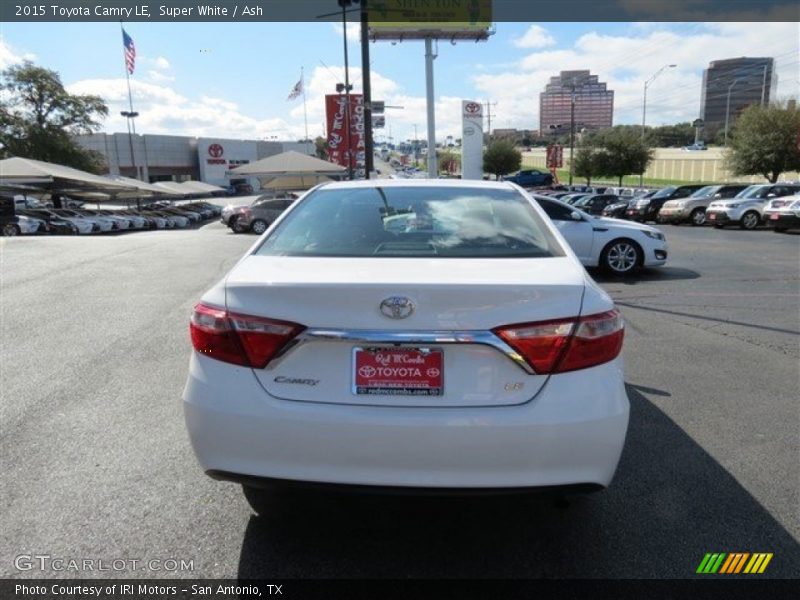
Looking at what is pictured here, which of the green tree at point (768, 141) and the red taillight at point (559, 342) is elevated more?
the green tree at point (768, 141)

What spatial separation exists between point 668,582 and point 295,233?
2.34m

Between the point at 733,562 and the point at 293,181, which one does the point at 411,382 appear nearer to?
the point at 733,562

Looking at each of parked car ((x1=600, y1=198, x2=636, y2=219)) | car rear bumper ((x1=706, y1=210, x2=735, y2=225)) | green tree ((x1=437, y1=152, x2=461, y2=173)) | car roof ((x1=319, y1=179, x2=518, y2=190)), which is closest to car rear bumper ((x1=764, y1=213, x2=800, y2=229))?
car rear bumper ((x1=706, y1=210, x2=735, y2=225))

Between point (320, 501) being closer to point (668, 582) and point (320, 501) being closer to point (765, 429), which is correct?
point (668, 582)

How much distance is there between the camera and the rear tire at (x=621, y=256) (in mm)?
11195

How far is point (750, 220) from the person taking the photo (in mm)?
21953

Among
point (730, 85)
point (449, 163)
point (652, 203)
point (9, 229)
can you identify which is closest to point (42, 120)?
point (9, 229)

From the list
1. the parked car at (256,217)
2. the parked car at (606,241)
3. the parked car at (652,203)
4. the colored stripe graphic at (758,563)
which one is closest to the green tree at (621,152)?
the parked car at (652,203)

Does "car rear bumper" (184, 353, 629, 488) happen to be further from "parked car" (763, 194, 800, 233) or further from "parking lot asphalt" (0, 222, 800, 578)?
"parked car" (763, 194, 800, 233)

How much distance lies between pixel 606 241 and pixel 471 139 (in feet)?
151

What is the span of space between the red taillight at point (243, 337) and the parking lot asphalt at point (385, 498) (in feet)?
2.49

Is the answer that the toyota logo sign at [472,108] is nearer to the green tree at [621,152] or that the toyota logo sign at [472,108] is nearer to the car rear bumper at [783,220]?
the green tree at [621,152]

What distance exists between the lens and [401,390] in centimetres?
236

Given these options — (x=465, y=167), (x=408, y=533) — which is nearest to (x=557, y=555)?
(x=408, y=533)
